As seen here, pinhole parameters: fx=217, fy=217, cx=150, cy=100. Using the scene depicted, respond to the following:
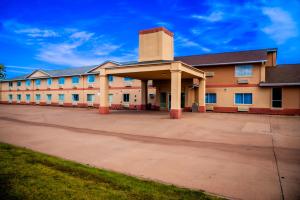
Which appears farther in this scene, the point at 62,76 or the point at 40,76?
the point at 40,76

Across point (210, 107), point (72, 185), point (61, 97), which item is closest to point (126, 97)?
point (210, 107)

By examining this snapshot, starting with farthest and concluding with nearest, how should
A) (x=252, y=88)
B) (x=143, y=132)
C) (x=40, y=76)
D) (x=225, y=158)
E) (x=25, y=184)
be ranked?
(x=40, y=76), (x=252, y=88), (x=143, y=132), (x=225, y=158), (x=25, y=184)

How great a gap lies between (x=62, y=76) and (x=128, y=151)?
37205 millimetres

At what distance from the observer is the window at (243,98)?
83.5 feet

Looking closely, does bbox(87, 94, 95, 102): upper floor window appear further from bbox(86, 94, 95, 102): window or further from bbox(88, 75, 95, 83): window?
bbox(88, 75, 95, 83): window

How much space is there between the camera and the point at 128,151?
8.84 metres

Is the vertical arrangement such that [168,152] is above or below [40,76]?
below

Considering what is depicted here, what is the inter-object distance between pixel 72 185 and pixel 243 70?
24983mm

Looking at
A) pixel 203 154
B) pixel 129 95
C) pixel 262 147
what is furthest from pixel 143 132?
pixel 129 95

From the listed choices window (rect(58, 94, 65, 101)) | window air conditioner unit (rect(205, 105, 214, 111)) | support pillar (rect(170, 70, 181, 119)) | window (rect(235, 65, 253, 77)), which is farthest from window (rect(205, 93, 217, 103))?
window (rect(58, 94, 65, 101))

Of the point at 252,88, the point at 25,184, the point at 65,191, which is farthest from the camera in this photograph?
the point at 252,88

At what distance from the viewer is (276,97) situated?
23875 millimetres

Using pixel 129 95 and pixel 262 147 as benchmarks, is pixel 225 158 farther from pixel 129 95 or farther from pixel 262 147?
pixel 129 95

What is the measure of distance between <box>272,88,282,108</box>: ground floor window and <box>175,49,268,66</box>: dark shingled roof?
3679 mm
